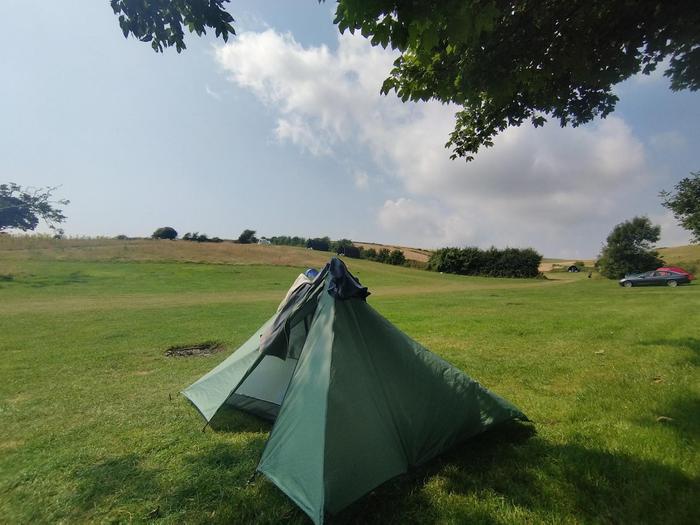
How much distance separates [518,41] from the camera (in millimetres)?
5121

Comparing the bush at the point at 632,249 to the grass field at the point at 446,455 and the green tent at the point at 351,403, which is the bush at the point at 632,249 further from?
the green tent at the point at 351,403

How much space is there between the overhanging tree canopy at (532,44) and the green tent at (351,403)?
3008mm

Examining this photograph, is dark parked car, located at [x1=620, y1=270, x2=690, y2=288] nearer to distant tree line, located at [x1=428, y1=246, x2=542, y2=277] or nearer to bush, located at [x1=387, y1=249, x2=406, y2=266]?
distant tree line, located at [x1=428, y1=246, x2=542, y2=277]

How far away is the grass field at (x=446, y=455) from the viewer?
11.6 feet

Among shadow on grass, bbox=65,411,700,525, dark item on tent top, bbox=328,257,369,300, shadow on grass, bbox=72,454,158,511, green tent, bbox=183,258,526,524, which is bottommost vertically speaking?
shadow on grass, bbox=72,454,158,511

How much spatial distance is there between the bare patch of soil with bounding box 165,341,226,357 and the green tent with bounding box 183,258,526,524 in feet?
22.3

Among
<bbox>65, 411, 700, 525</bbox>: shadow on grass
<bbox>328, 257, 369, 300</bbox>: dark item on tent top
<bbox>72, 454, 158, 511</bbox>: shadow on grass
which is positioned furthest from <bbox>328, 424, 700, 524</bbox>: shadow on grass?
<bbox>72, 454, 158, 511</bbox>: shadow on grass

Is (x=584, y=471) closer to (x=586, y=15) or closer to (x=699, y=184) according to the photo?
(x=586, y=15)

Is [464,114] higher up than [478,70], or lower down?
higher up

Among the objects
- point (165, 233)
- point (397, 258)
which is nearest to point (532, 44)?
point (397, 258)

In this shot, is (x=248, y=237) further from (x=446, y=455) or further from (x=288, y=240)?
(x=446, y=455)

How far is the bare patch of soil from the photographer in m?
10.7

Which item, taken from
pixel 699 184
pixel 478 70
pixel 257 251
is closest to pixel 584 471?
pixel 478 70

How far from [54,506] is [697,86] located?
10.1m
